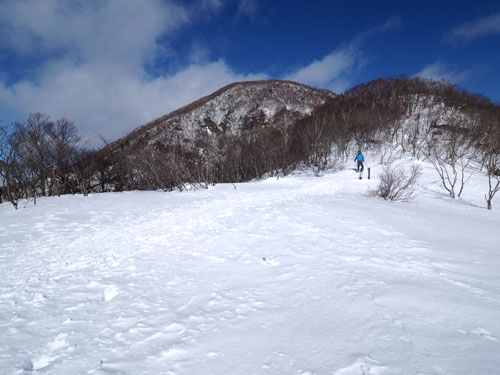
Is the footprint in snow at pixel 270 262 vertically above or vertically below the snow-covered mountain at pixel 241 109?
below

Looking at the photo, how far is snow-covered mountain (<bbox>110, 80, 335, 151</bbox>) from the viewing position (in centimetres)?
5819

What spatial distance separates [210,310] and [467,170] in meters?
34.9

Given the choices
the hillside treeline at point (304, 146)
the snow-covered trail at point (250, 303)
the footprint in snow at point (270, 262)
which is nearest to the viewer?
the snow-covered trail at point (250, 303)

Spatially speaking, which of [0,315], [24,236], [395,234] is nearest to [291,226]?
[395,234]

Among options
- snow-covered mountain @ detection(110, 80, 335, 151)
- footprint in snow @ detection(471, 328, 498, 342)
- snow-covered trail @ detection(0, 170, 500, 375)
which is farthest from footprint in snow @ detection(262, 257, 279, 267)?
snow-covered mountain @ detection(110, 80, 335, 151)

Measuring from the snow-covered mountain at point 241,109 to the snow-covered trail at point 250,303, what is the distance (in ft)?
169

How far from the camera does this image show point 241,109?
216 ft

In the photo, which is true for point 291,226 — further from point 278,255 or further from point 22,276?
point 22,276

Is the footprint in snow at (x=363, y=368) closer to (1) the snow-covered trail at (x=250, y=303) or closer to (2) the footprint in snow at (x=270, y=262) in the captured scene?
(1) the snow-covered trail at (x=250, y=303)

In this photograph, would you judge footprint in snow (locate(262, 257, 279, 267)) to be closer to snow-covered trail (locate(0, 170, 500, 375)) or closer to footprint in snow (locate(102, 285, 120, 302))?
snow-covered trail (locate(0, 170, 500, 375))

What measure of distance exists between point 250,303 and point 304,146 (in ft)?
116

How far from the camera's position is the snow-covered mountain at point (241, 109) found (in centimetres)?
5819

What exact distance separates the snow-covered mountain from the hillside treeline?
19082 mm

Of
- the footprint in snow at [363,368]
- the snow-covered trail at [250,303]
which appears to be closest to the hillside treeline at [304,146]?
the snow-covered trail at [250,303]
